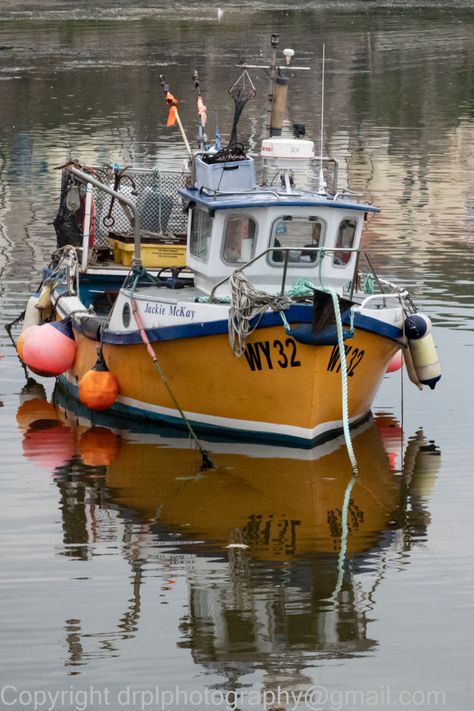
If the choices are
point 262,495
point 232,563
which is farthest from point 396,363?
point 232,563

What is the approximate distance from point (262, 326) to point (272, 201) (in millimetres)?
1554

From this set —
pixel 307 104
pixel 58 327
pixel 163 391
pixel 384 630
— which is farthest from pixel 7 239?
pixel 307 104

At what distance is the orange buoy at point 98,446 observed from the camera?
15148mm

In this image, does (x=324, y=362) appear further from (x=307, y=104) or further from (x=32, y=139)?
(x=307, y=104)

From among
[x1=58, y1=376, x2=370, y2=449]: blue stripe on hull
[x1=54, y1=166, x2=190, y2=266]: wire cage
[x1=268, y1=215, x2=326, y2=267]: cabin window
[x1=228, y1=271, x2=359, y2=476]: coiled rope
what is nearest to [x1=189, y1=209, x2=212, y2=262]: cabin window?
[x1=268, y1=215, x2=326, y2=267]: cabin window

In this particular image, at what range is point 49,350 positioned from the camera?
55.7 feet

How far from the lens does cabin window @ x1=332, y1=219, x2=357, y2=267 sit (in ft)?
51.9

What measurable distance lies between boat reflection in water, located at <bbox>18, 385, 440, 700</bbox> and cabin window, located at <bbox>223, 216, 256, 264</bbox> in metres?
1.94

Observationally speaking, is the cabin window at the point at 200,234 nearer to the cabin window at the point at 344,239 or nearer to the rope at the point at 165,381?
the rope at the point at 165,381

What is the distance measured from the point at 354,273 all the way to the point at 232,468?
261 cm

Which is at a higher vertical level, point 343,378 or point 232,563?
point 343,378

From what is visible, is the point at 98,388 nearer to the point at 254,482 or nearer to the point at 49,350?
the point at 49,350

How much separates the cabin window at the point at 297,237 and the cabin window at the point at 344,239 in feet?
0.70

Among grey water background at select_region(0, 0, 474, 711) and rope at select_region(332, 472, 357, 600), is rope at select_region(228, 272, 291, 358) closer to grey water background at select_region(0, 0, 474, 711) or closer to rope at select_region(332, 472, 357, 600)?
grey water background at select_region(0, 0, 474, 711)
